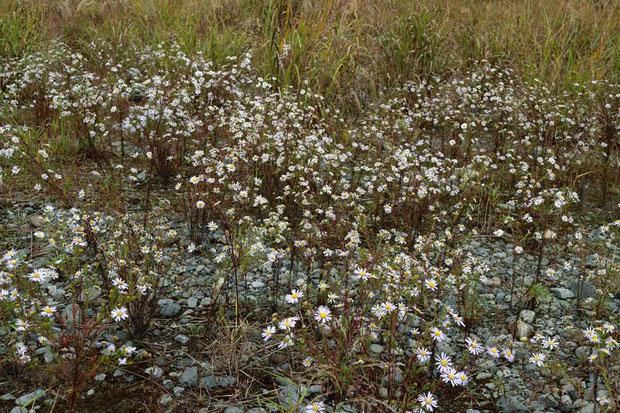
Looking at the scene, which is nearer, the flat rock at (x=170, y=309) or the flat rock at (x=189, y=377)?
the flat rock at (x=189, y=377)

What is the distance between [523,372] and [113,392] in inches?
82.5

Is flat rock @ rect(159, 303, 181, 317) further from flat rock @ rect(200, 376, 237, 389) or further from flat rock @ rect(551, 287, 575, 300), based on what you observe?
flat rock @ rect(551, 287, 575, 300)

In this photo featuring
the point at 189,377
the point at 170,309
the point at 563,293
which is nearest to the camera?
the point at 189,377

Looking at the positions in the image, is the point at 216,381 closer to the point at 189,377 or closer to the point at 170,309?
the point at 189,377

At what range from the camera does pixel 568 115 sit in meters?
5.47

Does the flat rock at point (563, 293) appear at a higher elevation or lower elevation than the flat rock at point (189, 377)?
lower

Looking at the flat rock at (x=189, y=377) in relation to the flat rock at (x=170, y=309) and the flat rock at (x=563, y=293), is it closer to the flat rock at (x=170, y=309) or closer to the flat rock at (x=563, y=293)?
the flat rock at (x=170, y=309)

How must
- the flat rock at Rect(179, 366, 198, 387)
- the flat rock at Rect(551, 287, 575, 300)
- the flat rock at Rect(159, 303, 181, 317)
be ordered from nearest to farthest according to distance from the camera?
the flat rock at Rect(179, 366, 198, 387) < the flat rock at Rect(159, 303, 181, 317) < the flat rock at Rect(551, 287, 575, 300)

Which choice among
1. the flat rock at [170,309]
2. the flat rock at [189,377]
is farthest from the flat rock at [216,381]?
the flat rock at [170,309]

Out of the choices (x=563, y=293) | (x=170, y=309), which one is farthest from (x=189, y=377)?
(x=563, y=293)

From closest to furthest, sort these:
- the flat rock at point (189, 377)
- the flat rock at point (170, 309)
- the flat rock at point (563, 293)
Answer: the flat rock at point (189, 377) < the flat rock at point (170, 309) < the flat rock at point (563, 293)

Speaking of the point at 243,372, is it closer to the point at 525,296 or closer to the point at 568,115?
the point at 525,296

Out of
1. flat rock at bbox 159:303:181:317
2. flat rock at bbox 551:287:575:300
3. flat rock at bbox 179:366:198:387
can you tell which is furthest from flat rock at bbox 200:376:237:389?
flat rock at bbox 551:287:575:300

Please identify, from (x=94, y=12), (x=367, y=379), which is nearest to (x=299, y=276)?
(x=367, y=379)
